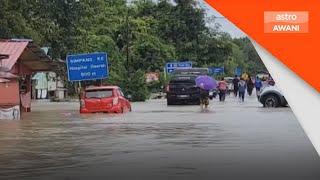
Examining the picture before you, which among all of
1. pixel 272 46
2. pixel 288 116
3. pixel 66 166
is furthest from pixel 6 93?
pixel 272 46

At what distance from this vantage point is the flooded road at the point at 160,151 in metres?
12.4

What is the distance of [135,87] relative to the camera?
182 ft

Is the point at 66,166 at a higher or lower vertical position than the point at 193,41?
A: lower

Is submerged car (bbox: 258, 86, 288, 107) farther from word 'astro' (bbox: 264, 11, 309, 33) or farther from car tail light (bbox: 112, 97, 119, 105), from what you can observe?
word 'astro' (bbox: 264, 11, 309, 33)

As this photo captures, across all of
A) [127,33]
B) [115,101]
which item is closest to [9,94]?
[115,101]

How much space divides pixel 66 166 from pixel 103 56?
99.2 feet

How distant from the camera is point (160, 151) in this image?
52.0 ft

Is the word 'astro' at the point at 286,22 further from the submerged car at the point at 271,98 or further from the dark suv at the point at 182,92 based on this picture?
the dark suv at the point at 182,92

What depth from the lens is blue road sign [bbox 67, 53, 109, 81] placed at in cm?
4225

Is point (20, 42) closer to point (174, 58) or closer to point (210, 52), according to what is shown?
point (174, 58)

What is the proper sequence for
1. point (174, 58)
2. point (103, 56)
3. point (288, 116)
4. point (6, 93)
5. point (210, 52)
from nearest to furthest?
point (288, 116)
point (6, 93)
point (103, 56)
point (174, 58)
point (210, 52)

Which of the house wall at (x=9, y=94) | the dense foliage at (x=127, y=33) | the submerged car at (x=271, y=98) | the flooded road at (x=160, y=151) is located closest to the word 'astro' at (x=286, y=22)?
the flooded road at (x=160, y=151)

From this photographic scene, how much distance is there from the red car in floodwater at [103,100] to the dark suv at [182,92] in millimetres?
9624

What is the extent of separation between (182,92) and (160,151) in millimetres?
27600
